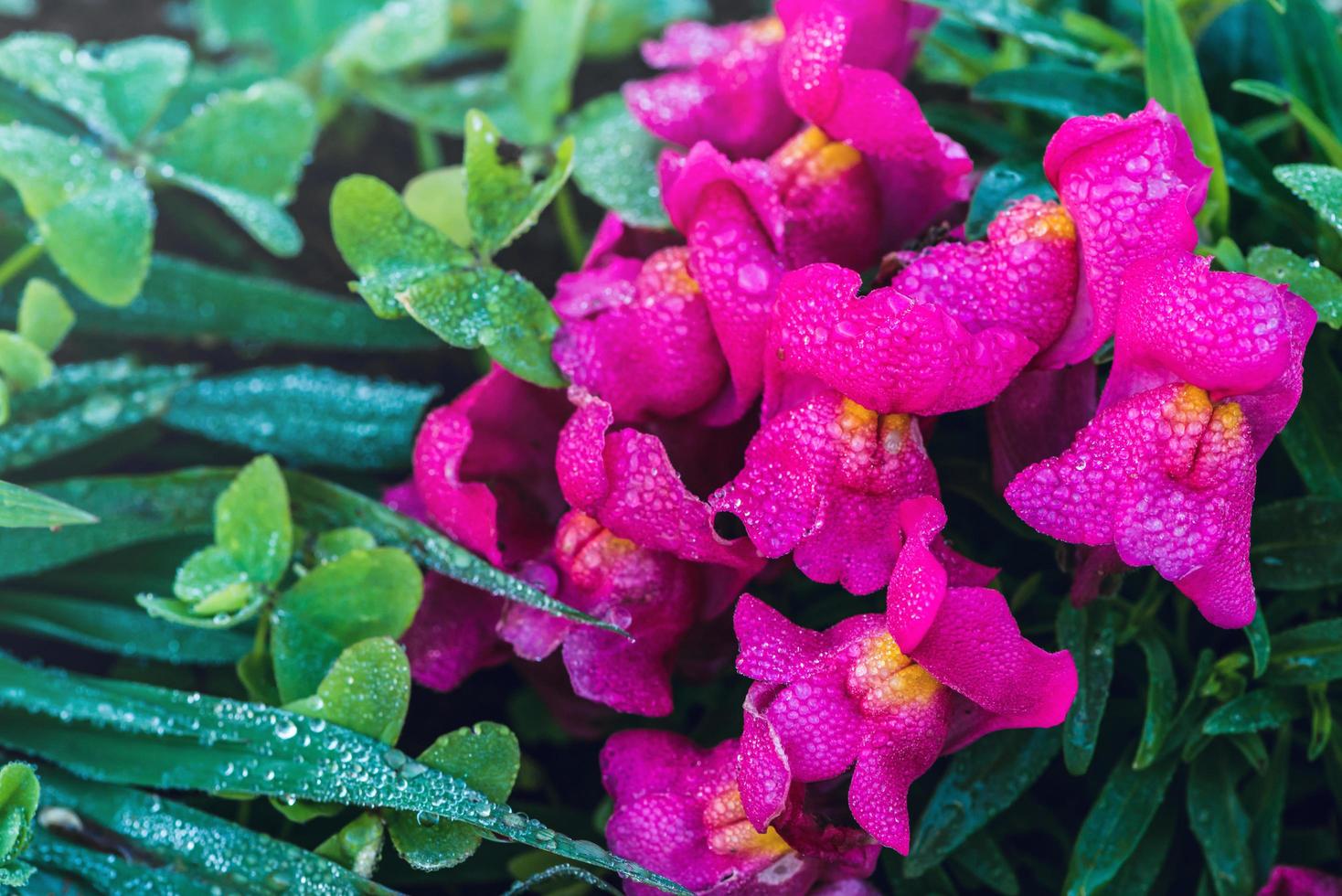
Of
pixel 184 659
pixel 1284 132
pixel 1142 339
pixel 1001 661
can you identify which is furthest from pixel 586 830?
pixel 1284 132

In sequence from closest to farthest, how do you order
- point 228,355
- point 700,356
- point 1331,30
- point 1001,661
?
point 1001,661
point 700,356
point 1331,30
point 228,355


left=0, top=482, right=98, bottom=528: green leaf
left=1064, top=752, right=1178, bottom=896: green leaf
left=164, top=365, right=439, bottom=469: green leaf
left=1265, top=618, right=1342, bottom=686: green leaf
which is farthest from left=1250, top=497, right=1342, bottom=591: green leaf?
left=0, top=482, right=98, bottom=528: green leaf

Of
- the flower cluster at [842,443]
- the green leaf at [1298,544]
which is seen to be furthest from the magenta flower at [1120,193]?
the green leaf at [1298,544]

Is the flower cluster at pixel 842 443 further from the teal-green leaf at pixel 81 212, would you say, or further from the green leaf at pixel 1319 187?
the teal-green leaf at pixel 81 212

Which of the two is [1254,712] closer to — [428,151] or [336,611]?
[336,611]

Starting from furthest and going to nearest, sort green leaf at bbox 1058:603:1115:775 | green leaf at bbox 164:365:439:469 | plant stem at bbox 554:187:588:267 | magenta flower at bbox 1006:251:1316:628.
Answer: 1. plant stem at bbox 554:187:588:267
2. green leaf at bbox 164:365:439:469
3. green leaf at bbox 1058:603:1115:775
4. magenta flower at bbox 1006:251:1316:628

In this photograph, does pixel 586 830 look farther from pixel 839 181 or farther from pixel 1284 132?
pixel 1284 132

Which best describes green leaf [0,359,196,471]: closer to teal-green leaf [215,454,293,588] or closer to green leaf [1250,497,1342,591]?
teal-green leaf [215,454,293,588]
